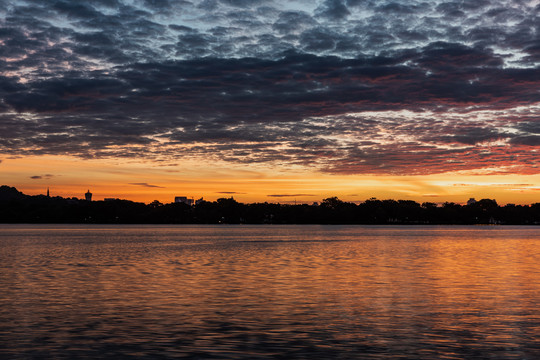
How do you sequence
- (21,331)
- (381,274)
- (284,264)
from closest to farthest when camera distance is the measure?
(21,331) → (381,274) → (284,264)

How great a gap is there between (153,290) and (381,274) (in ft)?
72.9

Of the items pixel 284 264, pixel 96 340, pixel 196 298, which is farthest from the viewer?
pixel 284 264

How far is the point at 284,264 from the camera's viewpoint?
65.8 meters

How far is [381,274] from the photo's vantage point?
180 feet

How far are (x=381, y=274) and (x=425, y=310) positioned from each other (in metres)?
22.2

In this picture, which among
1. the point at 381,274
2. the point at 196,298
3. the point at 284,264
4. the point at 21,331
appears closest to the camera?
the point at 21,331

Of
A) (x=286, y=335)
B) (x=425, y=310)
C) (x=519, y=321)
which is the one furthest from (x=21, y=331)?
(x=519, y=321)

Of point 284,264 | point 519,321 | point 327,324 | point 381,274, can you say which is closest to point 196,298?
point 327,324

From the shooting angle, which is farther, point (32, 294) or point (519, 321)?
point (32, 294)

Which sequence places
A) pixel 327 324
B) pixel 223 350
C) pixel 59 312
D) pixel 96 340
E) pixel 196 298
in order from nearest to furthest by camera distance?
pixel 223 350
pixel 96 340
pixel 327 324
pixel 59 312
pixel 196 298

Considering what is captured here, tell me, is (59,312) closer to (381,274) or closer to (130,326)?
(130,326)

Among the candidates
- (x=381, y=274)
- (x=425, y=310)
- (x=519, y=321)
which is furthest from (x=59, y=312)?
(x=381, y=274)

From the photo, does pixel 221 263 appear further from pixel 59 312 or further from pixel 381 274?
pixel 59 312

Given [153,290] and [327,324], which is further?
[153,290]
